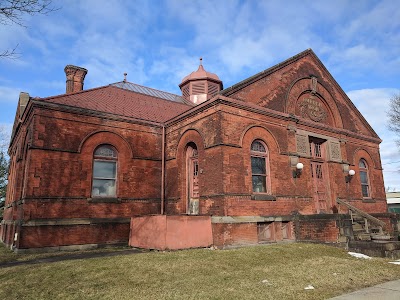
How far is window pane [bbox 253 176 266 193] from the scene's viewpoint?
38.8ft

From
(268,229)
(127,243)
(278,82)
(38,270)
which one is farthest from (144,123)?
(38,270)

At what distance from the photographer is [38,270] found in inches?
285

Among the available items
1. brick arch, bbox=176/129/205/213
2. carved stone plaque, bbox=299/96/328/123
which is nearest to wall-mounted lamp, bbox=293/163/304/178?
carved stone plaque, bbox=299/96/328/123

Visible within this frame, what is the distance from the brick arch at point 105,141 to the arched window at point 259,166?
550 cm

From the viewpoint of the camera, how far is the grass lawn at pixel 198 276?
17.5 feet

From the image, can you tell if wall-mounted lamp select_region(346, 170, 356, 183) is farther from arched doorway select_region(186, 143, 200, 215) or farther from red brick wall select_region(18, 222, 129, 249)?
red brick wall select_region(18, 222, 129, 249)

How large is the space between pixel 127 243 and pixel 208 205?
160 inches

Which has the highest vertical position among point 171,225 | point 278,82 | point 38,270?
point 278,82

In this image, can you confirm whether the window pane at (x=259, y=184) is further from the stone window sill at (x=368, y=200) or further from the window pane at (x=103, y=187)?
the stone window sill at (x=368, y=200)

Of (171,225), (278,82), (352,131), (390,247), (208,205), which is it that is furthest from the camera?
(352,131)

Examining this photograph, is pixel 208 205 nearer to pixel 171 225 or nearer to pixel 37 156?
pixel 171 225

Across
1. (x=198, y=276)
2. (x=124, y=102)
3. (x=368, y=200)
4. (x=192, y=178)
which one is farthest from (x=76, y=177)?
(x=368, y=200)

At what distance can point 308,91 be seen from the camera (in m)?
15.2

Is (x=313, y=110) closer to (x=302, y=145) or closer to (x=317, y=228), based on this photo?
(x=302, y=145)
